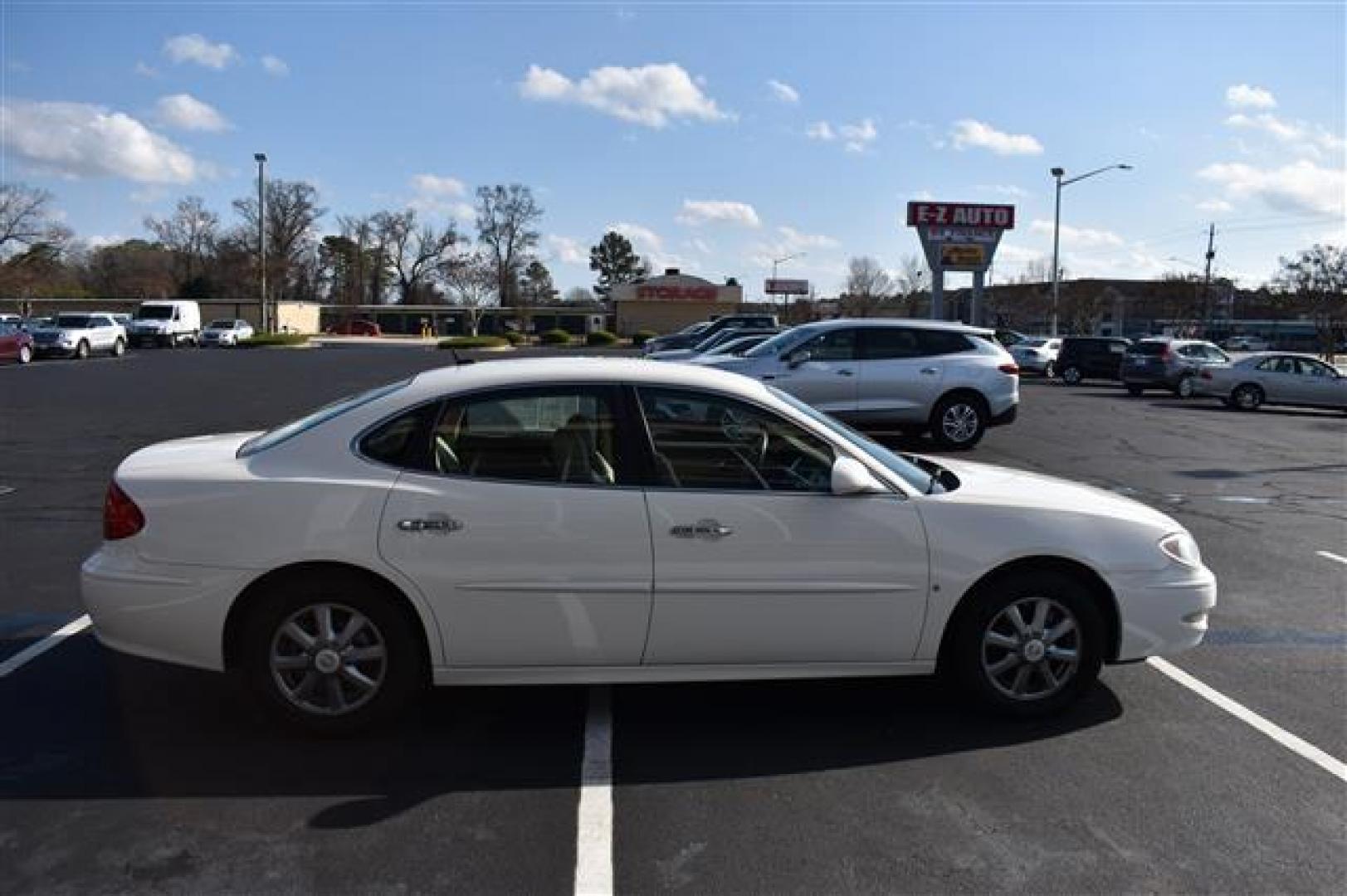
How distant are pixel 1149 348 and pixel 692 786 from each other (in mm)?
28224

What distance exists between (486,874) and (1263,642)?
15.0 feet

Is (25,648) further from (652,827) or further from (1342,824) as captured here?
(1342,824)

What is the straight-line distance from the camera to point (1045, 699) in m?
4.44

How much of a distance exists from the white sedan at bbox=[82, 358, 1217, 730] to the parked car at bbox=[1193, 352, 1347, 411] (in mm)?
23133

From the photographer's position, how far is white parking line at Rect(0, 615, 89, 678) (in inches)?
197

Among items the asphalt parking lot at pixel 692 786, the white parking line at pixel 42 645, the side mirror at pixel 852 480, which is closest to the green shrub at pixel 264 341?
the white parking line at pixel 42 645

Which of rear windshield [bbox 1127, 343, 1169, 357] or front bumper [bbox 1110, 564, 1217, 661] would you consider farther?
rear windshield [bbox 1127, 343, 1169, 357]

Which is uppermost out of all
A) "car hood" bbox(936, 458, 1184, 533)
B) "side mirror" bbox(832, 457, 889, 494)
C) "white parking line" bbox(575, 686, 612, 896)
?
"side mirror" bbox(832, 457, 889, 494)

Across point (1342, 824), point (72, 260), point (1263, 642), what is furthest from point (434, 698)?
point (72, 260)

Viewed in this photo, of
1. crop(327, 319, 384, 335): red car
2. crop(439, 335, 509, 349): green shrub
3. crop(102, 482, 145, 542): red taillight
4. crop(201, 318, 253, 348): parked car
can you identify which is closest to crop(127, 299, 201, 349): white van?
crop(201, 318, 253, 348): parked car

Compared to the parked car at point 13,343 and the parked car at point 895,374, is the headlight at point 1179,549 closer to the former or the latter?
the parked car at point 895,374

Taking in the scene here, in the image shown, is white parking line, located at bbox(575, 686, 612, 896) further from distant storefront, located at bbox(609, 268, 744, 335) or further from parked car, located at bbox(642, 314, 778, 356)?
distant storefront, located at bbox(609, 268, 744, 335)

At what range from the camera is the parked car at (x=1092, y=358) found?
33.1 m

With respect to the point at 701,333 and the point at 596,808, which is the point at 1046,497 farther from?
the point at 701,333
